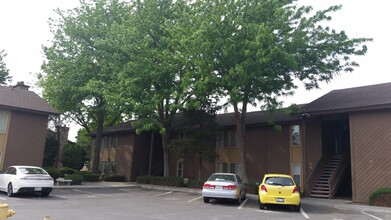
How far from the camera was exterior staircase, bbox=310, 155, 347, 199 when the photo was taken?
71.3 ft

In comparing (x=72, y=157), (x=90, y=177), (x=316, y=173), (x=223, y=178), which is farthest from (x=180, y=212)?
(x=72, y=157)

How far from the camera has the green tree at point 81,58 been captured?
3111cm

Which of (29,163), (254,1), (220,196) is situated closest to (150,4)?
(254,1)

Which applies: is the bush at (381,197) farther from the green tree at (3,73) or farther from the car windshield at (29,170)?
the green tree at (3,73)

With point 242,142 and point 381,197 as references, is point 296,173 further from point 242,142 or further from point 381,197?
point 381,197

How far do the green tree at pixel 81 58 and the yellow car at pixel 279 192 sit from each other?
18.3 m

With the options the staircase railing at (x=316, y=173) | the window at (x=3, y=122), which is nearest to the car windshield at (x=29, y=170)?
the window at (x=3, y=122)

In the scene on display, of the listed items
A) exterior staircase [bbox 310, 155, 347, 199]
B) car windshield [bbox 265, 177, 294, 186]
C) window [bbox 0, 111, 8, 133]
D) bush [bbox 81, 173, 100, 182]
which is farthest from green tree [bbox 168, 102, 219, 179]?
window [bbox 0, 111, 8, 133]

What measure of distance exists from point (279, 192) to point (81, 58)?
2312cm

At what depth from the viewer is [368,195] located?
750 inches

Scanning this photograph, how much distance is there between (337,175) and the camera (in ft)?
74.1

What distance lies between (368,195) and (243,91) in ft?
29.0

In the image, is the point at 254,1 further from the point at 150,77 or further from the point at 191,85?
the point at 150,77

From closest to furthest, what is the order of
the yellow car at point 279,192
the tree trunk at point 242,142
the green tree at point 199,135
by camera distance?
the yellow car at point 279,192, the tree trunk at point 242,142, the green tree at point 199,135
